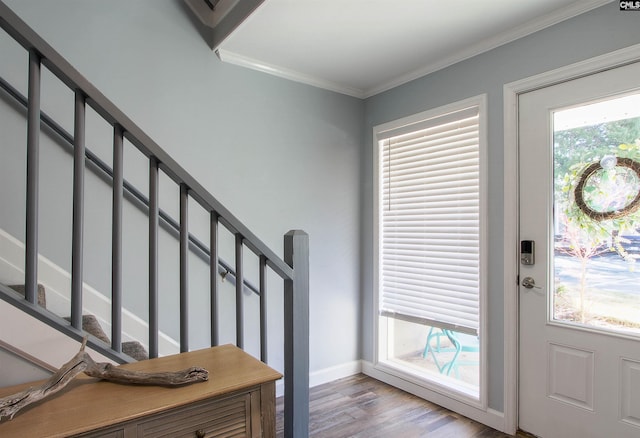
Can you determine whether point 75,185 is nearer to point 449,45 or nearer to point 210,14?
point 210,14

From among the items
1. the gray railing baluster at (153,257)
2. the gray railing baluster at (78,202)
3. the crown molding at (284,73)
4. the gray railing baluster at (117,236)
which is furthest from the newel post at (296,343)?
the crown molding at (284,73)

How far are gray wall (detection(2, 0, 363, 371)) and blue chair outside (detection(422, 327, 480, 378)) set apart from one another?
2.25ft

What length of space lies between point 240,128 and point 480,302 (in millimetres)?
2067

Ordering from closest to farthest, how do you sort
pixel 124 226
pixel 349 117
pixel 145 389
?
1. pixel 145 389
2. pixel 124 226
3. pixel 349 117

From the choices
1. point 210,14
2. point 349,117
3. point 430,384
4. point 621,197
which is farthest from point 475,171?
point 210,14

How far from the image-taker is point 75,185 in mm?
1114

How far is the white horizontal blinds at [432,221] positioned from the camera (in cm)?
256

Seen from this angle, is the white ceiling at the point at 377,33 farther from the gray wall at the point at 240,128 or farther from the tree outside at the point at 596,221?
the tree outside at the point at 596,221

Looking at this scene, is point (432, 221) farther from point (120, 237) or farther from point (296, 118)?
point (120, 237)

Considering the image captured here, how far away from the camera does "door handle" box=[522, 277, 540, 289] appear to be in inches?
87.0

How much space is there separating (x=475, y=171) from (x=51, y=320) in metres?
2.45

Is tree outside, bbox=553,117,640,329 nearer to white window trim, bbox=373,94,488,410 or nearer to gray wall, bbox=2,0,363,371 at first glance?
white window trim, bbox=373,94,488,410

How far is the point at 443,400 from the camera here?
2.66 metres

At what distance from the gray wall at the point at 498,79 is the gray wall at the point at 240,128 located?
708 millimetres
